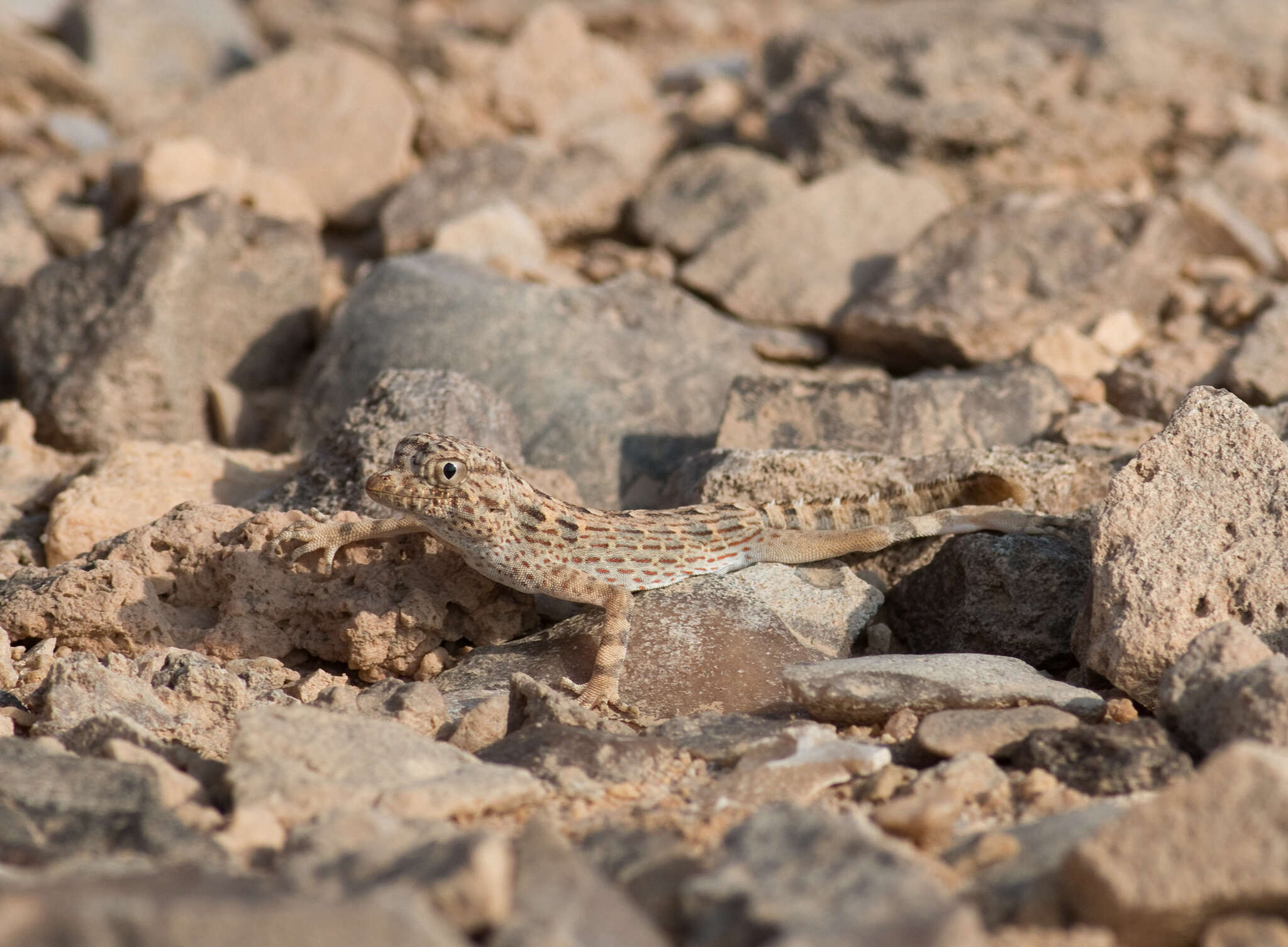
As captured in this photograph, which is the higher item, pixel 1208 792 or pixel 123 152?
pixel 123 152

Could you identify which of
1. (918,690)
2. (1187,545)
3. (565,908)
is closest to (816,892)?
(565,908)

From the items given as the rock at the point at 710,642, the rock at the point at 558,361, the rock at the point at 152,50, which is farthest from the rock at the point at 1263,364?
the rock at the point at 152,50

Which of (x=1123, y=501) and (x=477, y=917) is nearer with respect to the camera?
(x=477, y=917)

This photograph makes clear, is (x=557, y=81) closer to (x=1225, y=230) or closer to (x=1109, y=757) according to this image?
(x=1225, y=230)

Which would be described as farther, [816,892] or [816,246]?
[816,246]

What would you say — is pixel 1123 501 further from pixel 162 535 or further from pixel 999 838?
pixel 162 535

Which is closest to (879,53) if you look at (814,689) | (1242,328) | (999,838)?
(1242,328)

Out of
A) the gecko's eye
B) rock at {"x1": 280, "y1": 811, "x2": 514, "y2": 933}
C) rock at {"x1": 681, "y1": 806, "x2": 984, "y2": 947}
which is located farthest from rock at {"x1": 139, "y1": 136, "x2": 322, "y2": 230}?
rock at {"x1": 681, "y1": 806, "x2": 984, "y2": 947}
